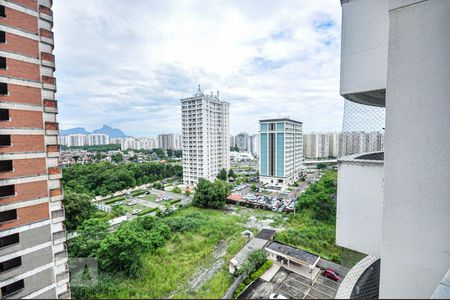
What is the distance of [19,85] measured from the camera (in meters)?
3.14

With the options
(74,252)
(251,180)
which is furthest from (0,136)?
(251,180)

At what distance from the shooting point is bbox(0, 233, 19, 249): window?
10.1ft

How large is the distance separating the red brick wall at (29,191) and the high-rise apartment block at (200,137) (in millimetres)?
14112

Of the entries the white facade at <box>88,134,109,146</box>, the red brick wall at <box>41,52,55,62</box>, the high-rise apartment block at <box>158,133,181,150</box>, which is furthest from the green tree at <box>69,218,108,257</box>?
the white facade at <box>88,134,109,146</box>

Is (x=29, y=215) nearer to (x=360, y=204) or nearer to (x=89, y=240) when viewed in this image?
(x=89, y=240)

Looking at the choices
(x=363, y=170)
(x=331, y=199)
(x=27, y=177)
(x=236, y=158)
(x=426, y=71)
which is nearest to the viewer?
(x=426, y=71)

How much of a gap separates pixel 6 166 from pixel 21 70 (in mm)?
1628

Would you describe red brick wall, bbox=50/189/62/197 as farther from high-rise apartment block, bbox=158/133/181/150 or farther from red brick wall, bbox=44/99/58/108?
high-rise apartment block, bbox=158/133/181/150

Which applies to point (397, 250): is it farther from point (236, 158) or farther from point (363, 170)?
point (236, 158)

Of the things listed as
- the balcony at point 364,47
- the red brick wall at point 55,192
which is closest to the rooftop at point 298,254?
the balcony at point 364,47

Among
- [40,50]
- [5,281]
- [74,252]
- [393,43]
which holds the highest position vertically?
[40,50]

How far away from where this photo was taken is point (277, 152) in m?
18.3

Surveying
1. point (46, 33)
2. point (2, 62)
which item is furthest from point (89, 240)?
point (46, 33)

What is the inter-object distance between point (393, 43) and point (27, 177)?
5.46 metres
